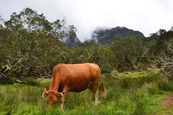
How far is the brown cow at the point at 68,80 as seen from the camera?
417 centimetres

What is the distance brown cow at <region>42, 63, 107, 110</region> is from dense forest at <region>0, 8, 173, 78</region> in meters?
4.18

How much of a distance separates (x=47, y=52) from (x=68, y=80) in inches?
552

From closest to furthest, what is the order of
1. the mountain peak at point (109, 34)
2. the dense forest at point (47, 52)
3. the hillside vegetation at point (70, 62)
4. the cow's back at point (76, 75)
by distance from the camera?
the hillside vegetation at point (70, 62), the cow's back at point (76, 75), the dense forest at point (47, 52), the mountain peak at point (109, 34)

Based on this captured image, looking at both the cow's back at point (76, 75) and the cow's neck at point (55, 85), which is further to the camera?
the cow's back at point (76, 75)

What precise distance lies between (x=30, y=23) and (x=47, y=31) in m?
3.25

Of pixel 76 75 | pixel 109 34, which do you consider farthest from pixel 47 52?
pixel 109 34

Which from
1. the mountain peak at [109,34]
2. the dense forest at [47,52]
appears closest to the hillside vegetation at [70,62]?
the dense forest at [47,52]

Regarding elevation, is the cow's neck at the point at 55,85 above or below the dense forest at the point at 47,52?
below

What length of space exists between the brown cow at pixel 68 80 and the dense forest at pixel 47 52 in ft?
13.7

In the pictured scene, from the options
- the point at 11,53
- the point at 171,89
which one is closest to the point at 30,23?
the point at 11,53

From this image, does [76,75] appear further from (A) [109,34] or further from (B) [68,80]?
(A) [109,34]

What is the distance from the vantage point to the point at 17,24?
23.5 metres

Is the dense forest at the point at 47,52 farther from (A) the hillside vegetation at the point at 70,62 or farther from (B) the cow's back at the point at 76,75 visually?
(B) the cow's back at the point at 76,75

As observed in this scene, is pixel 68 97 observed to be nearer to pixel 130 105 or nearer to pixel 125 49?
pixel 130 105
